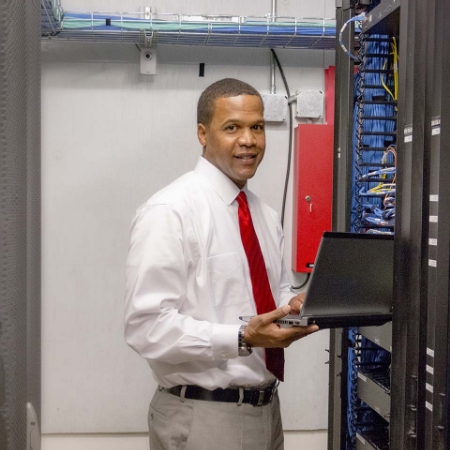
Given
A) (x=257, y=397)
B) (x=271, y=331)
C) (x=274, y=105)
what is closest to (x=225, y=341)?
(x=271, y=331)

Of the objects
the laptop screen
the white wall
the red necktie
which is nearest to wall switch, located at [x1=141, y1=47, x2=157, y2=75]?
the white wall

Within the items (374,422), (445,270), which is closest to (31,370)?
(445,270)

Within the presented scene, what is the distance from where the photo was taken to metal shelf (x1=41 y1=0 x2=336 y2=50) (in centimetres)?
268

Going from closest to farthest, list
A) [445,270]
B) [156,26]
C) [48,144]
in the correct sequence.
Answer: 1. [445,270]
2. [156,26]
3. [48,144]

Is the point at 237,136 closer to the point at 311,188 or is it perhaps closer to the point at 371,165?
the point at 371,165

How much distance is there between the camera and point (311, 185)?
9.79 ft

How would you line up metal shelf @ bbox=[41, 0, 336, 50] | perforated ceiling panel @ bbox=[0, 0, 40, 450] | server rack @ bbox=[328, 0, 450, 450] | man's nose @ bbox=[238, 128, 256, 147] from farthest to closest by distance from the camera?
1. metal shelf @ bbox=[41, 0, 336, 50]
2. man's nose @ bbox=[238, 128, 256, 147]
3. server rack @ bbox=[328, 0, 450, 450]
4. perforated ceiling panel @ bbox=[0, 0, 40, 450]

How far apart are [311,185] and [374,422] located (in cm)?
138

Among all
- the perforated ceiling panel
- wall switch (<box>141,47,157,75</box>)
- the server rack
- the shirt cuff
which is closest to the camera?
the perforated ceiling panel

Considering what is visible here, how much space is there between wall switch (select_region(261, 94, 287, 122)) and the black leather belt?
160 centimetres

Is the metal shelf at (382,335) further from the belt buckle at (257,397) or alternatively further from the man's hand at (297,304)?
the belt buckle at (257,397)

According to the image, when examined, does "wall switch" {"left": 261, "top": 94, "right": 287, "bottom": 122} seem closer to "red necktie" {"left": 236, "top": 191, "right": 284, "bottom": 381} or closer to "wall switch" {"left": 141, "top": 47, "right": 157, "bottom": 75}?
"wall switch" {"left": 141, "top": 47, "right": 157, "bottom": 75}

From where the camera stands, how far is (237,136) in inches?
73.9

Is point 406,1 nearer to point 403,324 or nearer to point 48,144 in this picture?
point 403,324
